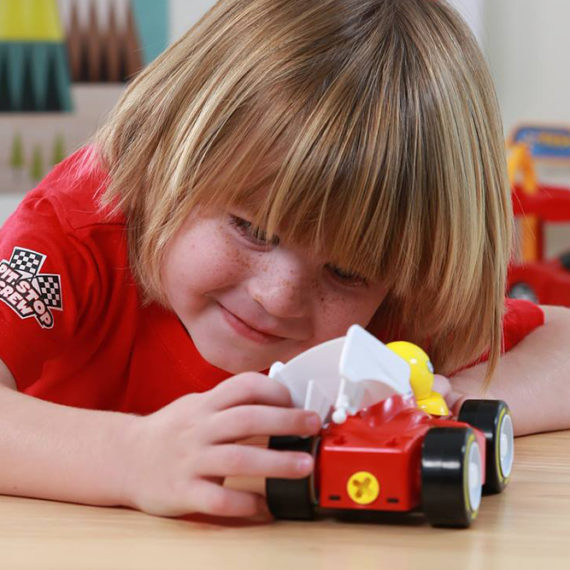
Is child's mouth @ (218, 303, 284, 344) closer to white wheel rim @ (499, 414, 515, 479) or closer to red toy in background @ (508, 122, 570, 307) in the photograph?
white wheel rim @ (499, 414, 515, 479)

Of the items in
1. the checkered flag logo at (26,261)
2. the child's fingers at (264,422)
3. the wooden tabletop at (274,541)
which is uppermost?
the child's fingers at (264,422)

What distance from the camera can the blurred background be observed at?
2.66m

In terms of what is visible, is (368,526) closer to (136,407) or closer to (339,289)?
(339,289)

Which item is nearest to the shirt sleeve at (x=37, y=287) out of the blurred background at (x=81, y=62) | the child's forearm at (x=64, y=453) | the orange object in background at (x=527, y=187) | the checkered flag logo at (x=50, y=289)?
the checkered flag logo at (x=50, y=289)

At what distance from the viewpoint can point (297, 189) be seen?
0.61m

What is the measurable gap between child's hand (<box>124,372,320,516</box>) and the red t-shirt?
8.2 inches

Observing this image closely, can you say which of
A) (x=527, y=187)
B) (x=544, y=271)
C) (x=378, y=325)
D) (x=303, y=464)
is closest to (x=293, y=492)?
(x=303, y=464)

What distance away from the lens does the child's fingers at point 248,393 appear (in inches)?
19.5

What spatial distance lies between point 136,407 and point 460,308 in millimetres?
299

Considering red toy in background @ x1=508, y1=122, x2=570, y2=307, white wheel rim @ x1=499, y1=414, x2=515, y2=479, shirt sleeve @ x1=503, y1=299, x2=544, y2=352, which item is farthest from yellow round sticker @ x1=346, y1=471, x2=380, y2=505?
red toy in background @ x1=508, y1=122, x2=570, y2=307

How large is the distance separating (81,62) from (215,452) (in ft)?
7.85

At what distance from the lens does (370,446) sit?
47 cm

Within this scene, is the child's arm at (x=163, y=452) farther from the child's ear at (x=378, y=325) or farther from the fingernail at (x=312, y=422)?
the child's ear at (x=378, y=325)

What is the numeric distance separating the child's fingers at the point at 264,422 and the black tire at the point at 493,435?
0.11 m
